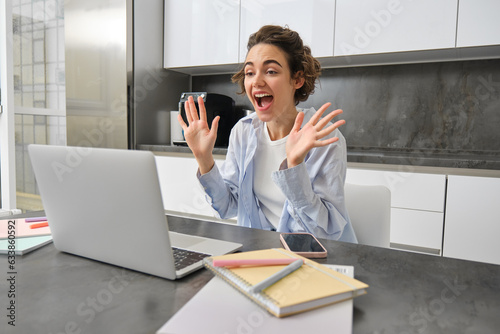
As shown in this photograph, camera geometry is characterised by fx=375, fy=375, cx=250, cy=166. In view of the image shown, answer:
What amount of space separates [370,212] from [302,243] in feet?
1.41

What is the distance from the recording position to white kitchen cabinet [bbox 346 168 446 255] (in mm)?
1898

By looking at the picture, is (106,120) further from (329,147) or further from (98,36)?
(329,147)

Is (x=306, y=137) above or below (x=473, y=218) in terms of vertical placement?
above

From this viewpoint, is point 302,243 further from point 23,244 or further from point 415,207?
point 415,207

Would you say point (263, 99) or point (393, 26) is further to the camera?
point (393, 26)

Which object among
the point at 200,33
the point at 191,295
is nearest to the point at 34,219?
the point at 191,295

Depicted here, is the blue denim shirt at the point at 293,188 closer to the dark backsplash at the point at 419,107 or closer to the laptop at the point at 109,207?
the laptop at the point at 109,207

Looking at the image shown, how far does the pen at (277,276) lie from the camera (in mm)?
489

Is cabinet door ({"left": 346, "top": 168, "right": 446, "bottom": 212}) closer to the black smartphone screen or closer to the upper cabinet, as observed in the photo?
the upper cabinet

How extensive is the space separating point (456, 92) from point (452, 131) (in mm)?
242

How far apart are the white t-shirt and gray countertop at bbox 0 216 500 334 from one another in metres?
0.55

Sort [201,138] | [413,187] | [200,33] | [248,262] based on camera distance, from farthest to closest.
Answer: [200,33]
[413,187]
[201,138]
[248,262]

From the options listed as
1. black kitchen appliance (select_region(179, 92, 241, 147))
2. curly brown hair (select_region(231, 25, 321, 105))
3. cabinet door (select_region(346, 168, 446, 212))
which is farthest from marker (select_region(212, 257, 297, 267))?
black kitchen appliance (select_region(179, 92, 241, 147))

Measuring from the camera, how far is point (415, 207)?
6.40 feet
